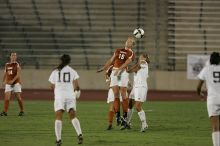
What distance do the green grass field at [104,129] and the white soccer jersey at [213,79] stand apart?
2.23 metres

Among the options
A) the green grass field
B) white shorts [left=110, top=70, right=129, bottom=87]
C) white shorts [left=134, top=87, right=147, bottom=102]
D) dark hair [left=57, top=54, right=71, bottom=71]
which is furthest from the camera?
white shorts [left=110, top=70, right=129, bottom=87]

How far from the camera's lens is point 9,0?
41156 millimetres

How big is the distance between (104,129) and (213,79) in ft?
18.5

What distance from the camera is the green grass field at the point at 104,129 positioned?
16016 mm

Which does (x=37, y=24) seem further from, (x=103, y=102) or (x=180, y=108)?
(x=180, y=108)

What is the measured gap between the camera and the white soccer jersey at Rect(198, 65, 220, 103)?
45.2 ft

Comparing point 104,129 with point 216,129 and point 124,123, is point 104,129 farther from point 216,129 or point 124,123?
point 216,129

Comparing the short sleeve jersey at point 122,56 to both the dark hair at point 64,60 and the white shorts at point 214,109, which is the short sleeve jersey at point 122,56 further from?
the white shorts at point 214,109

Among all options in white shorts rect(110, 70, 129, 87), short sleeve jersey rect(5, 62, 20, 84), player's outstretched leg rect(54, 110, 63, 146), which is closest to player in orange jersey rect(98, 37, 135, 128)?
white shorts rect(110, 70, 129, 87)

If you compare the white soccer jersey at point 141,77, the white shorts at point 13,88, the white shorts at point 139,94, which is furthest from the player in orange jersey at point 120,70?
the white shorts at point 13,88

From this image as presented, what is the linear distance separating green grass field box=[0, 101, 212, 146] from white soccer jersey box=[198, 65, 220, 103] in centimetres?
223

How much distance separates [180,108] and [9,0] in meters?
17.5

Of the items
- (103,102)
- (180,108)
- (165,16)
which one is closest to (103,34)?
(165,16)

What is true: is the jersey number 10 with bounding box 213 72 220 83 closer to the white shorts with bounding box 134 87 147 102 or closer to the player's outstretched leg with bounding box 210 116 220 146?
the player's outstretched leg with bounding box 210 116 220 146
